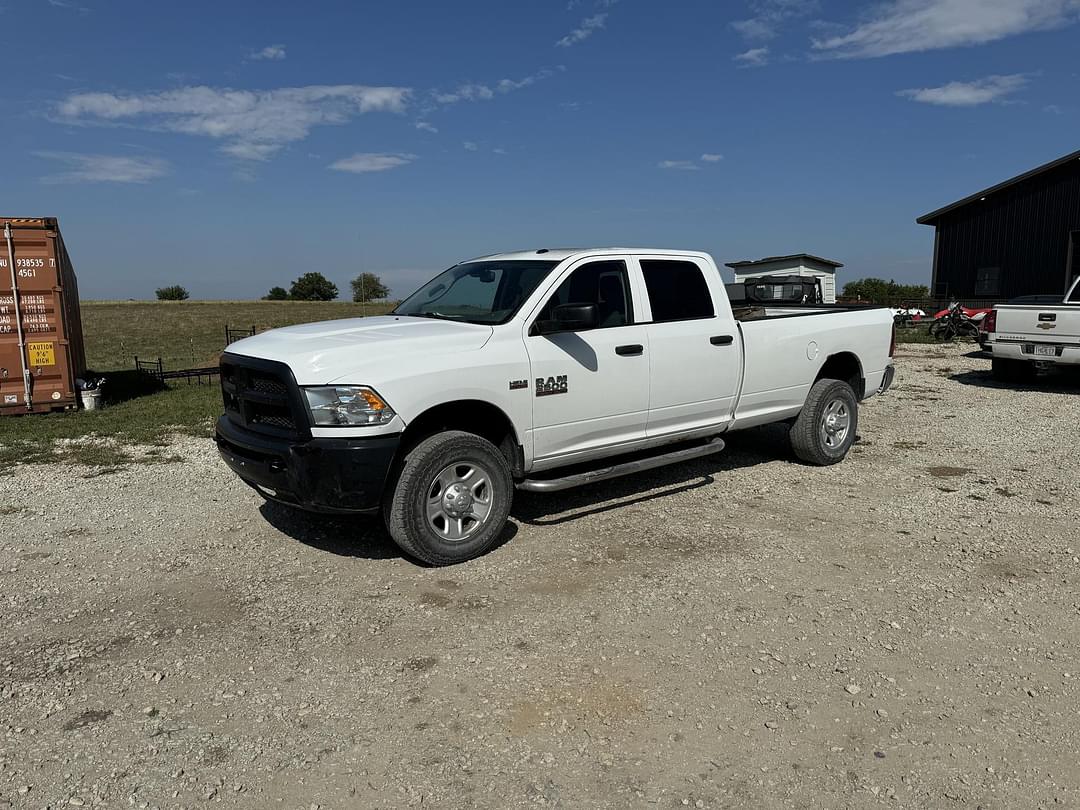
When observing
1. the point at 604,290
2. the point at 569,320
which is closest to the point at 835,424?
the point at 604,290

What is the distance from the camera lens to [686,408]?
623cm

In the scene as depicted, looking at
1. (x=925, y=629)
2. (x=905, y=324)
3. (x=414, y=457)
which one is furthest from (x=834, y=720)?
(x=905, y=324)

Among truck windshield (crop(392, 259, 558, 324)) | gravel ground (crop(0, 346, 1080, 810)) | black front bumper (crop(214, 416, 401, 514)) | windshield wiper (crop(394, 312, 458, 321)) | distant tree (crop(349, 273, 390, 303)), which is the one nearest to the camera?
gravel ground (crop(0, 346, 1080, 810))

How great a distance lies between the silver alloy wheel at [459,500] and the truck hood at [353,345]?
75cm

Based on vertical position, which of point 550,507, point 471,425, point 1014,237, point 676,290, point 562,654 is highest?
point 1014,237

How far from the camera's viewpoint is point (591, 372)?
218 inches

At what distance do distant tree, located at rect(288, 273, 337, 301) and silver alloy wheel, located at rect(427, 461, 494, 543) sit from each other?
327 ft

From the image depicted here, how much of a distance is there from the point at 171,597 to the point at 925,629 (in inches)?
162

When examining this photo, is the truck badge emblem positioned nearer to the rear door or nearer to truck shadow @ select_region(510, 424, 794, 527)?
the rear door

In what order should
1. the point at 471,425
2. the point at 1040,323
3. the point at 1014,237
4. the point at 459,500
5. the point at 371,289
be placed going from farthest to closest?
the point at 371,289, the point at 1014,237, the point at 1040,323, the point at 471,425, the point at 459,500

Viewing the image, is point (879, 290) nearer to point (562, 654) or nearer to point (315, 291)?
point (562, 654)

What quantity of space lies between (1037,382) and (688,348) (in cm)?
988

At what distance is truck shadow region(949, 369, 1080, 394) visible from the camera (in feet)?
41.0

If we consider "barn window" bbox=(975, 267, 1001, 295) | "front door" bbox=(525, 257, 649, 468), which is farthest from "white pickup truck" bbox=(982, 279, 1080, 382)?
"barn window" bbox=(975, 267, 1001, 295)
